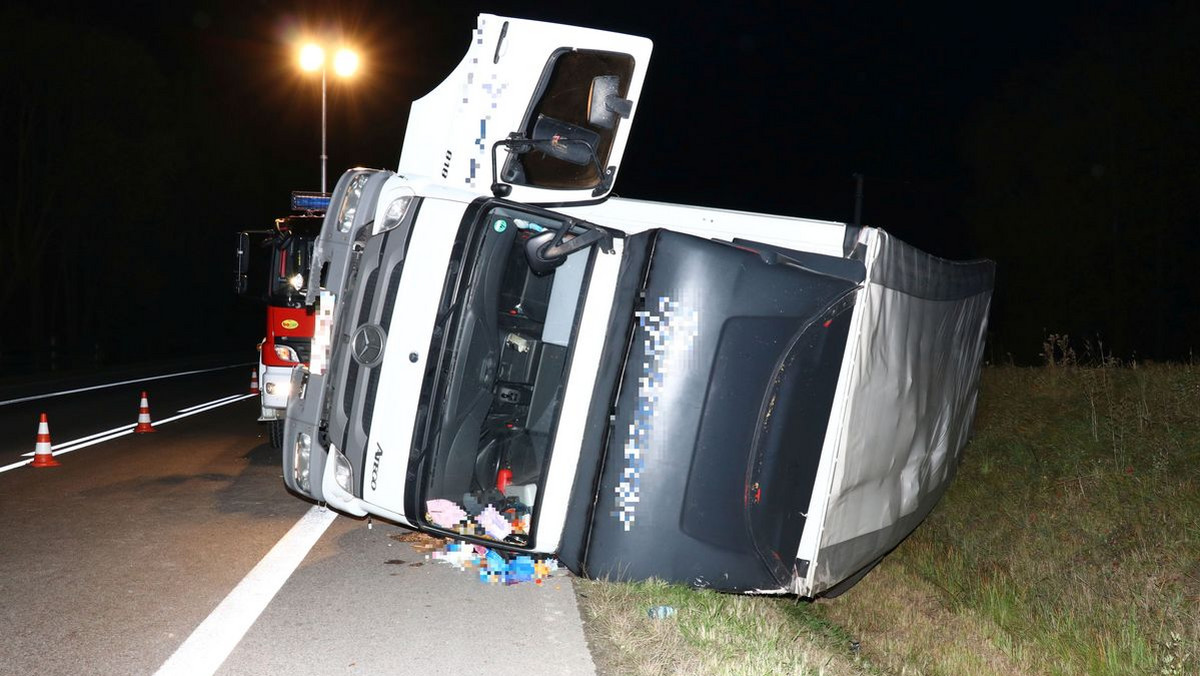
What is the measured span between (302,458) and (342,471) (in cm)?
45

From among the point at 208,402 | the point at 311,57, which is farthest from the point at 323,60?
the point at 208,402

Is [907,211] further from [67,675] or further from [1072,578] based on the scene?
[67,675]

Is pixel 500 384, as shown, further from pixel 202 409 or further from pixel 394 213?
pixel 202 409

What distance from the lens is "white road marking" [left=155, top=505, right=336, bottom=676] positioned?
456 cm

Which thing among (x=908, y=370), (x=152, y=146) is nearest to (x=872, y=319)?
(x=908, y=370)

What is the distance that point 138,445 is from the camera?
11719mm

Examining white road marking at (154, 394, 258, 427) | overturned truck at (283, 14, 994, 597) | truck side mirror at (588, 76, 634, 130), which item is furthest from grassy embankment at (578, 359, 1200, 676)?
white road marking at (154, 394, 258, 427)

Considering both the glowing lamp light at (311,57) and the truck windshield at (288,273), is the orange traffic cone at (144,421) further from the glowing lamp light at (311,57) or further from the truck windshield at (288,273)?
the glowing lamp light at (311,57)

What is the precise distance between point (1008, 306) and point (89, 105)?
26911 mm

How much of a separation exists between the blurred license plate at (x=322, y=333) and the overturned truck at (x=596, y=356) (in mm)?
20

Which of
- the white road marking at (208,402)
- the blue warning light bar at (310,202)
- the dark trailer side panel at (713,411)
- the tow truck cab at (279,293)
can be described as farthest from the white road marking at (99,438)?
the dark trailer side panel at (713,411)

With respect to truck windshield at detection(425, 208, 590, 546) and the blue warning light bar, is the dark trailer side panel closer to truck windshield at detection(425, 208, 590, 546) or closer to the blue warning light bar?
truck windshield at detection(425, 208, 590, 546)

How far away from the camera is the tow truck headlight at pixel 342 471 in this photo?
217 inches

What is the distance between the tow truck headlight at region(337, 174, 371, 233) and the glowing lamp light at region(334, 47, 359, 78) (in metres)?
14.8
